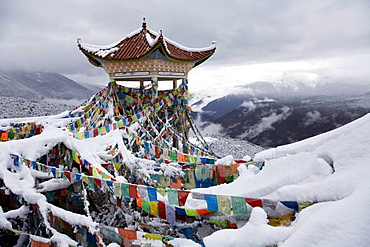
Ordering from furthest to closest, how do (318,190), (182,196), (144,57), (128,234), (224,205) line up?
(144,57), (182,196), (128,234), (224,205), (318,190)

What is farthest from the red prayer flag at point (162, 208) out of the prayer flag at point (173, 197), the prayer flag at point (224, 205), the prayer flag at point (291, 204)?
the prayer flag at point (291, 204)

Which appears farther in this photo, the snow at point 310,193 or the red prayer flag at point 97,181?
the red prayer flag at point 97,181

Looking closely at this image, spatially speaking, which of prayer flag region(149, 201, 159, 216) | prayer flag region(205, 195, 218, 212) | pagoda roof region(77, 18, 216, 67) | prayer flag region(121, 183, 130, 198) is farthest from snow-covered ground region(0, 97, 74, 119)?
prayer flag region(205, 195, 218, 212)

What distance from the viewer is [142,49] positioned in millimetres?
12758

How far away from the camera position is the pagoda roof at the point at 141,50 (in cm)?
1238

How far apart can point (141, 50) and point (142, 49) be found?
0.27ft

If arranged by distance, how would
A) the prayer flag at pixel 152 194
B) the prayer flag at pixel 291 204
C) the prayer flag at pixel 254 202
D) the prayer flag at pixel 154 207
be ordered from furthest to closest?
1. the prayer flag at pixel 154 207
2. the prayer flag at pixel 152 194
3. the prayer flag at pixel 254 202
4. the prayer flag at pixel 291 204

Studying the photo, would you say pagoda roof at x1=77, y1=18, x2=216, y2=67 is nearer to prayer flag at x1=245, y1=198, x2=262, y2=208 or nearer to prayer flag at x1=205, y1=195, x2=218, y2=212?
prayer flag at x1=205, y1=195, x2=218, y2=212

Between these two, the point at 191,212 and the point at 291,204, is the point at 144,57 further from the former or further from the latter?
the point at 291,204

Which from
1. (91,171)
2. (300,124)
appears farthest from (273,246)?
(300,124)

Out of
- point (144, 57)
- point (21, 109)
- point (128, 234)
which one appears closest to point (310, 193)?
point (128, 234)

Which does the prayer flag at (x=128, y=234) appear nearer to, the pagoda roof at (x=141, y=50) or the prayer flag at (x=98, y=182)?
the prayer flag at (x=98, y=182)

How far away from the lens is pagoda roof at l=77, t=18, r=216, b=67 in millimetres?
12375

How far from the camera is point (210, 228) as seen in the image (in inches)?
156
